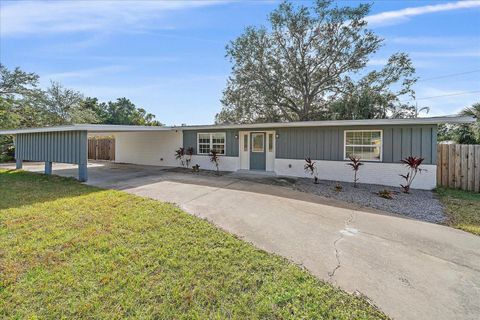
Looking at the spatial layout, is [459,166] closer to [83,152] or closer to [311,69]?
[311,69]

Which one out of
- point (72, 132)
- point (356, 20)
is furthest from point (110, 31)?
point (356, 20)

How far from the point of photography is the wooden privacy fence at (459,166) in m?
8.27

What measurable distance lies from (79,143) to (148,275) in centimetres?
770

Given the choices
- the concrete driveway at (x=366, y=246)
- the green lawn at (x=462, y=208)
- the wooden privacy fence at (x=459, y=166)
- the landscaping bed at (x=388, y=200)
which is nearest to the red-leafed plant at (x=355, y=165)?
the landscaping bed at (x=388, y=200)

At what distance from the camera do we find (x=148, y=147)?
1541 cm

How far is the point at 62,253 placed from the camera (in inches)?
137

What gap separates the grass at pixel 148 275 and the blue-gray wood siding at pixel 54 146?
4.33 meters

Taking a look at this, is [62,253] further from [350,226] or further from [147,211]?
[350,226]

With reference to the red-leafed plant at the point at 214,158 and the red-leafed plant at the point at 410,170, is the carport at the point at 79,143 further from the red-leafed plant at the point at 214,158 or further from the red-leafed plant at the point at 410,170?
the red-leafed plant at the point at 410,170

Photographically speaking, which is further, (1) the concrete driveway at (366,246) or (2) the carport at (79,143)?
(2) the carport at (79,143)

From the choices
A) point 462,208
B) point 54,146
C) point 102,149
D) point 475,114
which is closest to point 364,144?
point 462,208

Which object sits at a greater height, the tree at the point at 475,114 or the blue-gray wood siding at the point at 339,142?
the tree at the point at 475,114

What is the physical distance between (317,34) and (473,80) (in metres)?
11.5

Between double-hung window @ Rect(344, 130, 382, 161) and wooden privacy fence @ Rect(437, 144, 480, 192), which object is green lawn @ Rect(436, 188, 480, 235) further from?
double-hung window @ Rect(344, 130, 382, 161)
